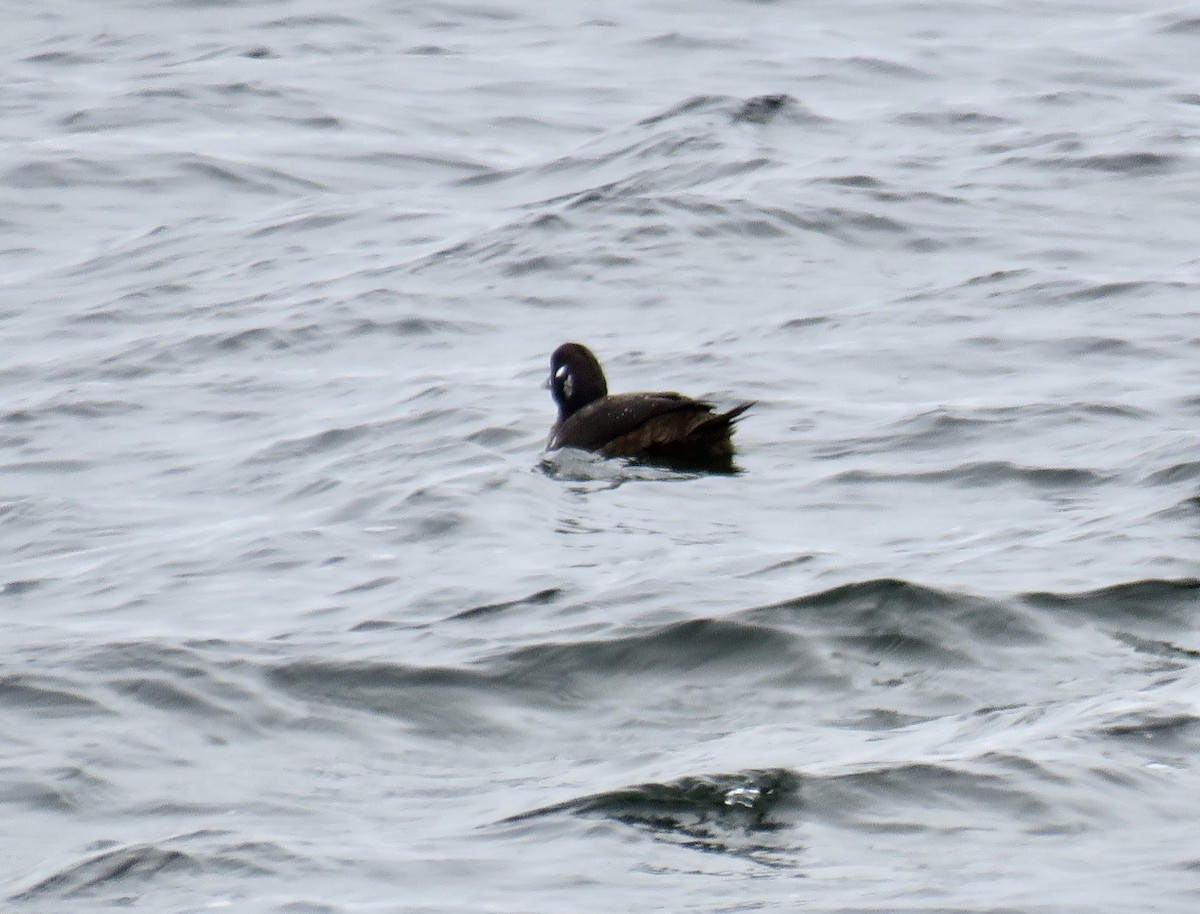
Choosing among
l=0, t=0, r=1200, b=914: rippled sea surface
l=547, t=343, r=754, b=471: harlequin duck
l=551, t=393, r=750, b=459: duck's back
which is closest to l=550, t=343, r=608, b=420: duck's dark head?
l=547, t=343, r=754, b=471: harlequin duck

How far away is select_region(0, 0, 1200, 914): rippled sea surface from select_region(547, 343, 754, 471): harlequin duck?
162 millimetres

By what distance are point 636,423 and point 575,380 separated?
0.66 m

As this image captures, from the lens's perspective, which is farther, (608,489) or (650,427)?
(650,427)

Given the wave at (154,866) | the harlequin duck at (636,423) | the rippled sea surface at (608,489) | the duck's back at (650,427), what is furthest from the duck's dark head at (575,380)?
the wave at (154,866)

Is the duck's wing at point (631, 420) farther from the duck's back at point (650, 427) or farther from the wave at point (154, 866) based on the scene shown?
the wave at point (154, 866)

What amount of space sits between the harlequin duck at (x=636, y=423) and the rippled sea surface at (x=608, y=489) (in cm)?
16

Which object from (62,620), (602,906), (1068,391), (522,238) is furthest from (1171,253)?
(602,906)

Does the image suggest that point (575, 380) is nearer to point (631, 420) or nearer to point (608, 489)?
point (631, 420)

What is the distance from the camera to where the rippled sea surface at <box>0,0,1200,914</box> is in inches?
241

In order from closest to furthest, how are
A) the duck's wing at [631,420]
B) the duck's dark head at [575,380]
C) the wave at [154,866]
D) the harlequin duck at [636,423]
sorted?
the wave at [154,866] < the harlequin duck at [636,423] < the duck's wing at [631,420] < the duck's dark head at [575,380]

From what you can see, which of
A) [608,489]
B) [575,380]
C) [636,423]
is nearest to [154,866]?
[608,489]

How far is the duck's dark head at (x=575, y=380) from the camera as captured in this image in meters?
11.7

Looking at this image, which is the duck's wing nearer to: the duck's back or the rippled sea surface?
the duck's back

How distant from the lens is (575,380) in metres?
11.7
